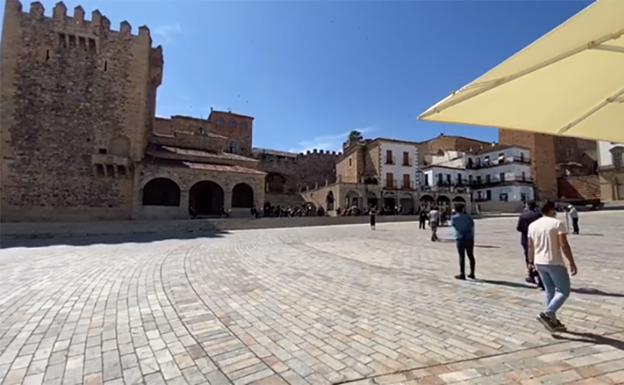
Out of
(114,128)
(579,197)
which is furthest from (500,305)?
(579,197)

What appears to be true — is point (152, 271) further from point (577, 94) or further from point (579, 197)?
point (579, 197)

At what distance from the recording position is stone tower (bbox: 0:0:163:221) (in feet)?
77.0

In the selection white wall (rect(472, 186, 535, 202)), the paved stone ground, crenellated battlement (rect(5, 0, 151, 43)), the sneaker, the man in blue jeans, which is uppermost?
crenellated battlement (rect(5, 0, 151, 43))

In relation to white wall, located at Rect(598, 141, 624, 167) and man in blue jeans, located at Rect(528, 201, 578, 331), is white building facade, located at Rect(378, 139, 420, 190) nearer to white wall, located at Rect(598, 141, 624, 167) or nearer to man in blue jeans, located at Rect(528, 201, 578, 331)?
white wall, located at Rect(598, 141, 624, 167)

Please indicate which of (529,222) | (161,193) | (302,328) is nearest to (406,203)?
(161,193)

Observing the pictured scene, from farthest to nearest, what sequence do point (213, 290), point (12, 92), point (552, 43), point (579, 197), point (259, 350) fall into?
point (579, 197)
point (12, 92)
point (213, 290)
point (259, 350)
point (552, 43)

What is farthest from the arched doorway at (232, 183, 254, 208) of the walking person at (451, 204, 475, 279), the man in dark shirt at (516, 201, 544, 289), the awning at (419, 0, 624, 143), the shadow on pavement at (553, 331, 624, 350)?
the awning at (419, 0, 624, 143)

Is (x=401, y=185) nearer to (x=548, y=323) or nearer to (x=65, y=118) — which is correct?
(x=65, y=118)

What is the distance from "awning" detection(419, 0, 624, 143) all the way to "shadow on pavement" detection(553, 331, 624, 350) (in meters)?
2.04

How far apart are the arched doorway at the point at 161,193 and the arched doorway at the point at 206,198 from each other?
2.03 m

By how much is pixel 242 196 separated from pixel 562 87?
29.9 meters

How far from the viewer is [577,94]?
2908mm

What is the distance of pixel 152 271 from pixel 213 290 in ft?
8.20

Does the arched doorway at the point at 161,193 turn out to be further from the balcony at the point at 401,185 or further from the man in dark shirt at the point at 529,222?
the man in dark shirt at the point at 529,222
